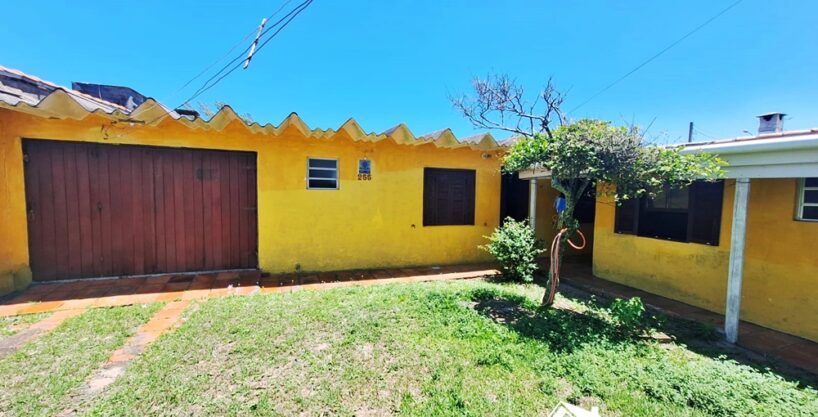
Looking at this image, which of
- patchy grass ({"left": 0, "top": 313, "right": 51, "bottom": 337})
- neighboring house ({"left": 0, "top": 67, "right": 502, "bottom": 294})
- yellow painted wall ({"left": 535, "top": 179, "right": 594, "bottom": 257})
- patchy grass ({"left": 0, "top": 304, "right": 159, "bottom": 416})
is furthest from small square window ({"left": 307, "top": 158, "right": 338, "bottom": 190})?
yellow painted wall ({"left": 535, "top": 179, "right": 594, "bottom": 257})

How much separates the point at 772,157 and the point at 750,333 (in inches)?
98.7

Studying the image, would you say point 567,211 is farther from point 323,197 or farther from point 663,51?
point 663,51

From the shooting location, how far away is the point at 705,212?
5152mm

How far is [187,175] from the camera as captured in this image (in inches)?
236

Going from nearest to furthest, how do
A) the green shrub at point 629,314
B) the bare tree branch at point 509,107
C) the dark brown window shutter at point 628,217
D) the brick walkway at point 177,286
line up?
the green shrub at point 629,314 → the brick walkway at point 177,286 → the bare tree branch at point 509,107 → the dark brown window shutter at point 628,217

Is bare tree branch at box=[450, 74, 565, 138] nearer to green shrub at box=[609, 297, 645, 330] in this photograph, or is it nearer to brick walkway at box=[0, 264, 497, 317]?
green shrub at box=[609, 297, 645, 330]

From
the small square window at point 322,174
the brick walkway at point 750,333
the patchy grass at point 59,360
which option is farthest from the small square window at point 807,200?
the patchy grass at point 59,360

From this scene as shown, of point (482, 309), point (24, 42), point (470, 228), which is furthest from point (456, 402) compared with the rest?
point (24, 42)

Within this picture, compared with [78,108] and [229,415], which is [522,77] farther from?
[78,108]

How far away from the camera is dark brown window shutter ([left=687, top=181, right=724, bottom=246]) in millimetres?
4984

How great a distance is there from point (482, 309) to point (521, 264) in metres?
2.20

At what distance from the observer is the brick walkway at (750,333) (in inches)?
145

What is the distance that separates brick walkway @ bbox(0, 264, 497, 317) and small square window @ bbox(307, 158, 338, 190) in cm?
188

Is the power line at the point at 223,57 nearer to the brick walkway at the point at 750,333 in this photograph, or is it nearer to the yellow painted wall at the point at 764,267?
the brick walkway at the point at 750,333
